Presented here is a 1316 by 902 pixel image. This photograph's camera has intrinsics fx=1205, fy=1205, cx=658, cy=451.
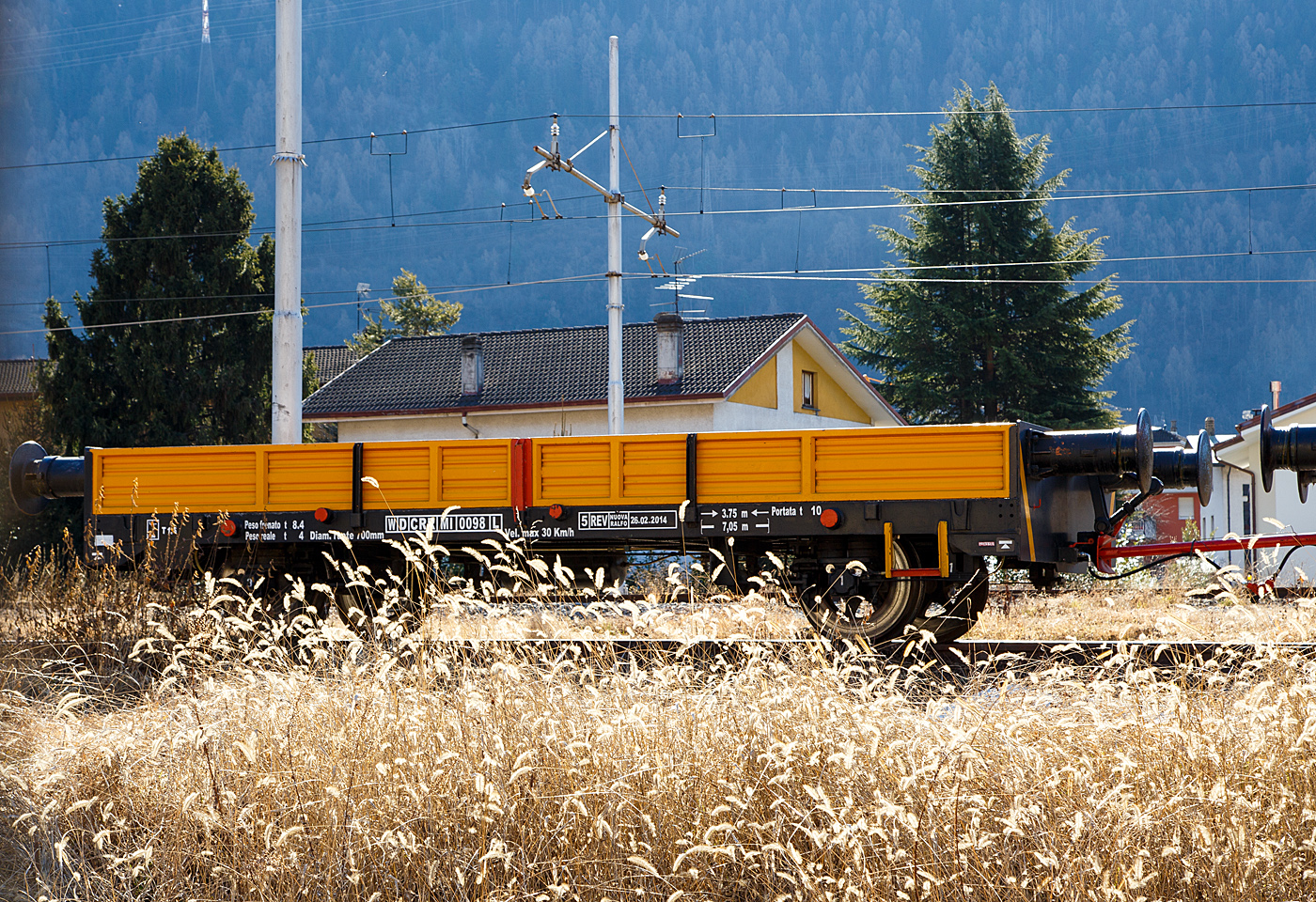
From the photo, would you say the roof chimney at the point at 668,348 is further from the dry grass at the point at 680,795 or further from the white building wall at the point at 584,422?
the dry grass at the point at 680,795

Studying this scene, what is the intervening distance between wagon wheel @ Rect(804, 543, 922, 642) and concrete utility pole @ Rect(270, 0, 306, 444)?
655 centimetres

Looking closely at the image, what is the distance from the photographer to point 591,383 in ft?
108

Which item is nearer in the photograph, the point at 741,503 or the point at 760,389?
the point at 741,503

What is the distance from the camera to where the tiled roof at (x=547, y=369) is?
32.4 metres

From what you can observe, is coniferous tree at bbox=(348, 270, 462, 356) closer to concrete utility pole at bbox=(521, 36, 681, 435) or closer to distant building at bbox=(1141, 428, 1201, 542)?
distant building at bbox=(1141, 428, 1201, 542)

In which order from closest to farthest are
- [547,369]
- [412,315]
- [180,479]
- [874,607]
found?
1. [874,607]
2. [180,479]
3. [547,369]
4. [412,315]

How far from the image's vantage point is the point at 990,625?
44.4 feet

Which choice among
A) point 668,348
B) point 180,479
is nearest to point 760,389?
point 668,348

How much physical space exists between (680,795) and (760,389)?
29698 mm

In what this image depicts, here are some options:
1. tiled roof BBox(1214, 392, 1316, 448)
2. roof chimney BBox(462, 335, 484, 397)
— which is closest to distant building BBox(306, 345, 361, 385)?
roof chimney BBox(462, 335, 484, 397)

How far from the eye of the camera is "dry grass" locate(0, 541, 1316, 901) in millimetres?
3707

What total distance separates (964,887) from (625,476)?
7.57m

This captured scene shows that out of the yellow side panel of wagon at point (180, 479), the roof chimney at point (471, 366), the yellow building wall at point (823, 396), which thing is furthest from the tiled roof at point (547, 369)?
the yellow side panel of wagon at point (180, 479)

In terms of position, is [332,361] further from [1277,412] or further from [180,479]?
[180,479]
